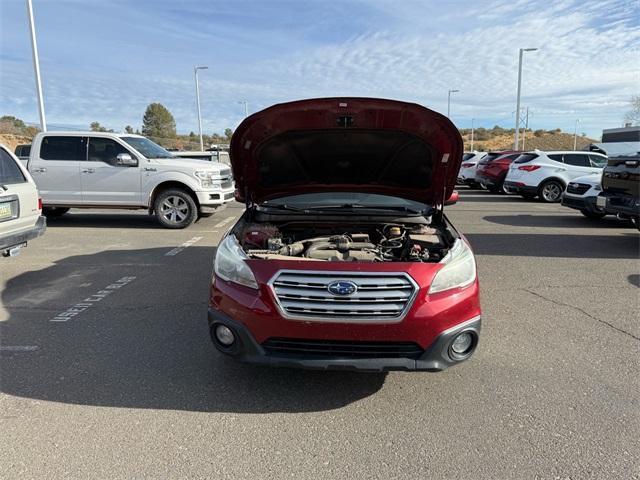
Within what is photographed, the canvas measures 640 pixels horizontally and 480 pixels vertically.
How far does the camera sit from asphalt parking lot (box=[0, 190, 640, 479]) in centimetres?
247

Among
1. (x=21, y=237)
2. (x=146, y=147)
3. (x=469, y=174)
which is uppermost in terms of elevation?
(x=146, y=147)

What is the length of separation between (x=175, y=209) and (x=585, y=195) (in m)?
8.88

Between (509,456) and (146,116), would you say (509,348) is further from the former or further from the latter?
(146,116)

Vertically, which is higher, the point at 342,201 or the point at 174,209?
the point at 342,201

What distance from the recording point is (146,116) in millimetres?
61812

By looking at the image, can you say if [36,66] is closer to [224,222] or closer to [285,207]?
[224,222]

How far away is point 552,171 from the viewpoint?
45.8ft

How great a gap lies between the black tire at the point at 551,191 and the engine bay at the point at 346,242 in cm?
1167

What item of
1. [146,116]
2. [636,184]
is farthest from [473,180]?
[146,116]

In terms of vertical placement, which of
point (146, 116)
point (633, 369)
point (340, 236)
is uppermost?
point (146, 116)

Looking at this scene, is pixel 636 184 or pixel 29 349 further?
pixel 636 184

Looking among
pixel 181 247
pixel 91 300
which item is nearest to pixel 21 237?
pixel 91 300

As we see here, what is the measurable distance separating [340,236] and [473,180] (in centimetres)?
1705

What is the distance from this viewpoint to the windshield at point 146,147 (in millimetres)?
9734
